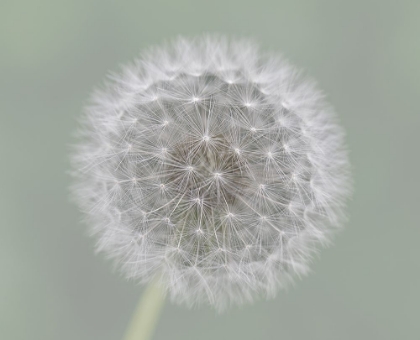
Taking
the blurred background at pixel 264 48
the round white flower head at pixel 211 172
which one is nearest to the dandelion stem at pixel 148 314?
the round white flower head at pixel 211 172

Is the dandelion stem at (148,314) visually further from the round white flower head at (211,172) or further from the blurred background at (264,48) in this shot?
the blurred background at (264,48)

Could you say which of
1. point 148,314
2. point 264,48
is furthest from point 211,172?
point 264,48

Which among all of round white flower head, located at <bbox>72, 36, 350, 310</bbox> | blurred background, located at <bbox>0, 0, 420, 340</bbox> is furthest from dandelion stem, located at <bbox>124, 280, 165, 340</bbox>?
blurred background, located at <bbox>0, 0, 420, 340</bbox>

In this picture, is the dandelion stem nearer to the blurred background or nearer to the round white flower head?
the round white flower head

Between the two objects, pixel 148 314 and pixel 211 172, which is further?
pixel 148 314

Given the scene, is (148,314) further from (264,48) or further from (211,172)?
(264,48)

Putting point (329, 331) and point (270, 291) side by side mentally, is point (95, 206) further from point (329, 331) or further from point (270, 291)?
point (329, 331)

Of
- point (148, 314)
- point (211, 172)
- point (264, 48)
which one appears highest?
point (264, 48)
